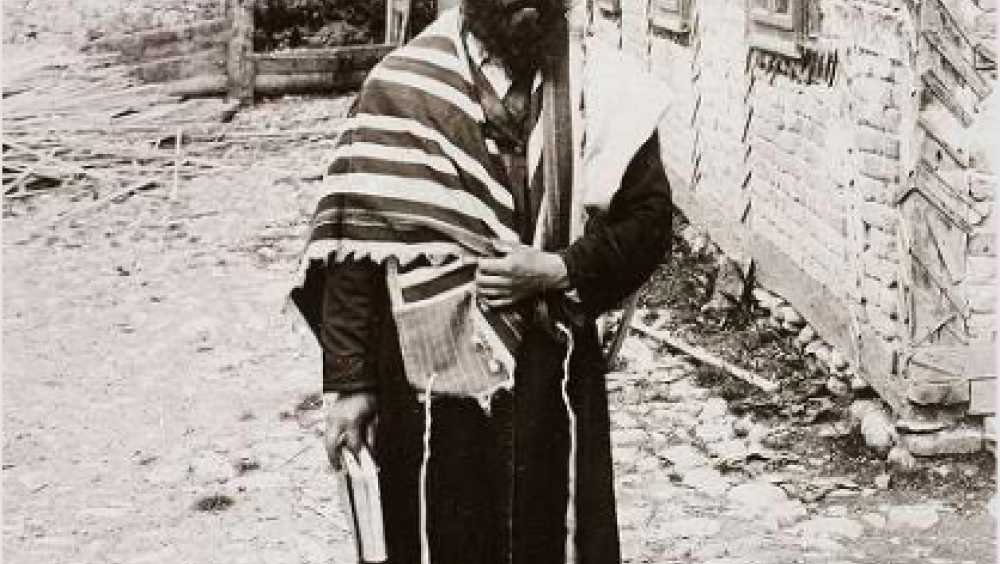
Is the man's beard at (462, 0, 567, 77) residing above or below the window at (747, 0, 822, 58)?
above

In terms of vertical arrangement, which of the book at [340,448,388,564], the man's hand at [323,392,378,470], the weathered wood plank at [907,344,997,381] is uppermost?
the man's hand at [323,392,378,470]

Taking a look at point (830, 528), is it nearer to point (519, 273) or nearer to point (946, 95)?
point (946, 95)

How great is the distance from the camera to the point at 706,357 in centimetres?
686

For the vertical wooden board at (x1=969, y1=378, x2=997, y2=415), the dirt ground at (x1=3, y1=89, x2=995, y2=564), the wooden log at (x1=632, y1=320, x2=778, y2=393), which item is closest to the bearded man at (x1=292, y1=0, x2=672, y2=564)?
the dirt ground at (x1=3, y1=89, x2=995, y2=564)

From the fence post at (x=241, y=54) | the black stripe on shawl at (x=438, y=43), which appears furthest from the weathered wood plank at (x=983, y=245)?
the fence post at (x=241, y=54)

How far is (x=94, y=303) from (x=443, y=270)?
20.3 ft

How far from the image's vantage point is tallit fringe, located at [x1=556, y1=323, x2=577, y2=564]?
275 cm

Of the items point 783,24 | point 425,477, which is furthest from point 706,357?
point 425,477

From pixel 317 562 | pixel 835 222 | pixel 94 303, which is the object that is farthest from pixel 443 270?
pixel 94 303

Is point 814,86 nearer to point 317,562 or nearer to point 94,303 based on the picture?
point 317,562

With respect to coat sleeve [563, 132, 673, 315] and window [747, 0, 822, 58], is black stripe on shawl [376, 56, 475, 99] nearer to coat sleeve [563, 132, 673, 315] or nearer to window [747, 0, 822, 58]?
coat sleeve [563, 132, 673, 315]

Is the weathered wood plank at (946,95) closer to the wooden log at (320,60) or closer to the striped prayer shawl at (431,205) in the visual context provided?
the striped prayer shawl at (431,205)

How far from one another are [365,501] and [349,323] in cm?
38

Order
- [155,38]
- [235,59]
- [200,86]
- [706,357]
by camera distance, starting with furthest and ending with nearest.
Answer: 1. [235,59]
2. [200,86]
3. [155,38]
4. [706,357]
